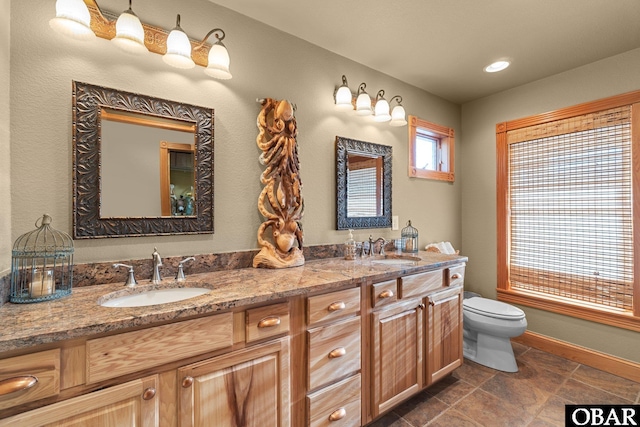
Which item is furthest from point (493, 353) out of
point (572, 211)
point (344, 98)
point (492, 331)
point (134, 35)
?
point (134, 35)

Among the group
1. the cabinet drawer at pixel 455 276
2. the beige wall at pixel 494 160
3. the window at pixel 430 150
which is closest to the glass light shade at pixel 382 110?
the window at pixel 430 150

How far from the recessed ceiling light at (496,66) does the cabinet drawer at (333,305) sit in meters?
2.21

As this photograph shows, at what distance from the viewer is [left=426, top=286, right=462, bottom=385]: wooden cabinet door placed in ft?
6.22

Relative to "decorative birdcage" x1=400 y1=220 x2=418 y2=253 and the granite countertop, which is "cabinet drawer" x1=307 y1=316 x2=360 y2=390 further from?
"decorative birdcage" x1=400 y1=220 x2=418 y2=253

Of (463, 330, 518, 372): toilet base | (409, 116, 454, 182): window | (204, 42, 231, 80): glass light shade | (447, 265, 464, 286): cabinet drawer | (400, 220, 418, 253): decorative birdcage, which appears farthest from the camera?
(409, 116, 454, 182): window

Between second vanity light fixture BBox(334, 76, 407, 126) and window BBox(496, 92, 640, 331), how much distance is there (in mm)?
1286

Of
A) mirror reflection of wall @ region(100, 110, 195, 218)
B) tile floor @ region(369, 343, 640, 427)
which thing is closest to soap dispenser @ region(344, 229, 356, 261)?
tile floor @ region(369, 343, 640, 427)

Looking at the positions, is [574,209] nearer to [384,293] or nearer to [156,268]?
[384,293]

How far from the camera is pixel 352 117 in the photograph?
91.0 inches

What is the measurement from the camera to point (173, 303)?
107 cm

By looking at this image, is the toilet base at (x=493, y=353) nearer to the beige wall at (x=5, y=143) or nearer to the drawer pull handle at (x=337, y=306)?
the drawer pull handle at (x=337, y=306)

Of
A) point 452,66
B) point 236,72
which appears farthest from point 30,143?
point 452,66

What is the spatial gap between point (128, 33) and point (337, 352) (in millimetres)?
1789

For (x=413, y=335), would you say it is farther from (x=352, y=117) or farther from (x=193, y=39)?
(x=193, y=39)
